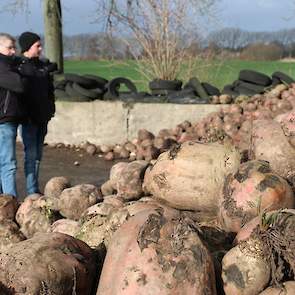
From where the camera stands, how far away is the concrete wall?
37.8 ft

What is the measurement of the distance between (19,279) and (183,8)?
1150 centimetres

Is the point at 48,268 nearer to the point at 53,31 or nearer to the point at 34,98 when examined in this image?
the point at 34,98

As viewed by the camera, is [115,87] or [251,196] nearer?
[251,196]

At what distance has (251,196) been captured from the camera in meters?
3.40

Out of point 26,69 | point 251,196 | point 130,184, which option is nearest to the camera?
point 251,196

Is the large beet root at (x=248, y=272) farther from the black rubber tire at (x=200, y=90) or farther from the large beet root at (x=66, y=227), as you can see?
the black rubber tire at (x=200, y=90)

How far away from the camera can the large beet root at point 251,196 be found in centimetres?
336

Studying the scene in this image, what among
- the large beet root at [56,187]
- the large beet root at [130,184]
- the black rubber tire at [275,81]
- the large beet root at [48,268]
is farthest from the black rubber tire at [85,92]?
the large beet root at [48,268]

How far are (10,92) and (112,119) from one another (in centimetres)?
564

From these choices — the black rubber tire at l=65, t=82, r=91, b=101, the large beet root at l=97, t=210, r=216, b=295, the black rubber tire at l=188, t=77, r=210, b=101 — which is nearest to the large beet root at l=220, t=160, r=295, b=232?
the large beet root at l=97, t=210, r=216, b=295

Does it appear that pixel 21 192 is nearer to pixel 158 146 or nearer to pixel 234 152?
pixel 158 146

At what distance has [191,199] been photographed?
3799mm

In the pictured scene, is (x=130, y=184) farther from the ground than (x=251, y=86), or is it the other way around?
(x=130, y=184)

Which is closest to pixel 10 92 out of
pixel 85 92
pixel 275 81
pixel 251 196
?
pixel 251 196
